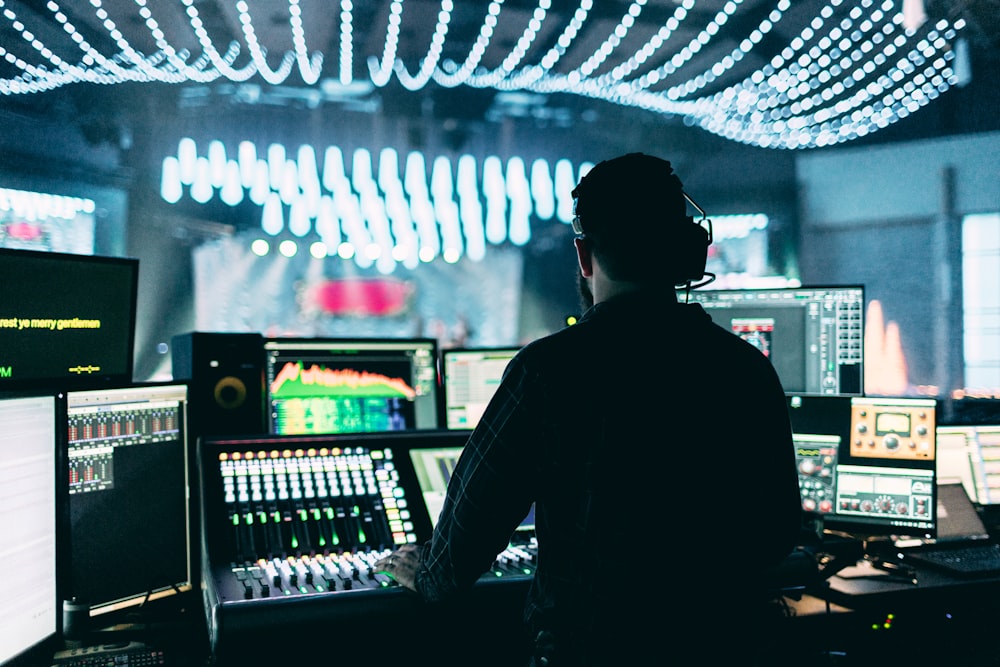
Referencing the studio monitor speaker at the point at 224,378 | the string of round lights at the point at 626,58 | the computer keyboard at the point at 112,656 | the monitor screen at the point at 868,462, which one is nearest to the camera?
the computer keyboard at the point at 112,656

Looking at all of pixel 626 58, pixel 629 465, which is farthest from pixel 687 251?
pixel 626 58

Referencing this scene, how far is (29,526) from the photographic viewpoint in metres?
1.14

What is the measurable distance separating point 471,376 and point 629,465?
60.5 inches

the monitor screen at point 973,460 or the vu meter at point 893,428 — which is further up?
the vu meter at point 893,428

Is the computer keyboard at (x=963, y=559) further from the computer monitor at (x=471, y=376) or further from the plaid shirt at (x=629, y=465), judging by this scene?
the computer monitor at (x=471, y=376)

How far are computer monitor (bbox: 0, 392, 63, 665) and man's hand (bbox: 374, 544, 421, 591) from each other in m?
0.55

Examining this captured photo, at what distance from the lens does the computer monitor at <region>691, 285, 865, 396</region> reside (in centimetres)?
253

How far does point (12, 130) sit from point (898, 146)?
16.1 feet

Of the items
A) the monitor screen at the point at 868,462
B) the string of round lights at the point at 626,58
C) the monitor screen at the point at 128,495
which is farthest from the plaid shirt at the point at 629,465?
the string of round lights at the point at 626,58

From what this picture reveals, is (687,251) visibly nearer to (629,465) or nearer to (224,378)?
(629,465)

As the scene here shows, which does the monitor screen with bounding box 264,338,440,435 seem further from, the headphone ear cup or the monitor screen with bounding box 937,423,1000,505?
the monitor screen with bounding box 937,423,1000,505

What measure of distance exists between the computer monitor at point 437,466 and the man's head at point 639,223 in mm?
913

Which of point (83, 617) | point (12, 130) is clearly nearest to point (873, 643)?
point (83, 617)

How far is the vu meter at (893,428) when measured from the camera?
2182 mm
